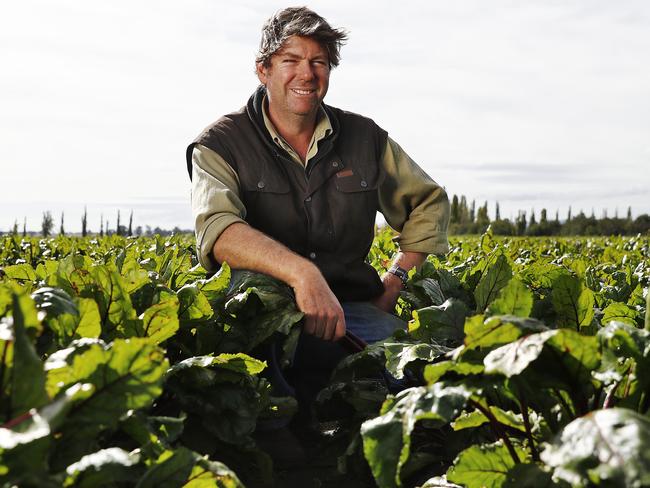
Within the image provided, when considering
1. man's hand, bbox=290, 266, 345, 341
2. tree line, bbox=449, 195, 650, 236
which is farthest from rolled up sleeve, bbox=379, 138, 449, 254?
tree line, bbox=449, 195, 650, 236

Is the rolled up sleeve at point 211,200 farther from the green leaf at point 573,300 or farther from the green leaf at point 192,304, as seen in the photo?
the green leaf at point 573,300

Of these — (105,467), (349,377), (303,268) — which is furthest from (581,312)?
(105,467)

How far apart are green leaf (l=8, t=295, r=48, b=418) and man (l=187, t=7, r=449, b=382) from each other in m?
2.44

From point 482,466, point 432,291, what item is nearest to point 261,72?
point 432,291

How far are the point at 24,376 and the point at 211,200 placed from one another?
2558 mm

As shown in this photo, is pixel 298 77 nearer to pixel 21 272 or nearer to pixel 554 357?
pixel 21 272

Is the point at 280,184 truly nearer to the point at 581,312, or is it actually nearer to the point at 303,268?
the point at 303,268

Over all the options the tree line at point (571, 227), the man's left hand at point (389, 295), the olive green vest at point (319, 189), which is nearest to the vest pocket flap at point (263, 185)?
the olive green vest at point (319, 189)

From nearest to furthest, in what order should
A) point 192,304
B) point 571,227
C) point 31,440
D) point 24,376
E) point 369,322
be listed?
point 31,440 → point 24,376 → point 192,304 → point 369,322 → point 571,227

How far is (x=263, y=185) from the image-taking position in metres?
4.21

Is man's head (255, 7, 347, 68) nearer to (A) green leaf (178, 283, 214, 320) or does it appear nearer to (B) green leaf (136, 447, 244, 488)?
(A) green leaf (178, 283, 214, 320)

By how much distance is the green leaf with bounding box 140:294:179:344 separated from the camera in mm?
2193

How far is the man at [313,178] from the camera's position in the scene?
417 cm

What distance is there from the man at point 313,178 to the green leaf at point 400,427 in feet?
7.23
